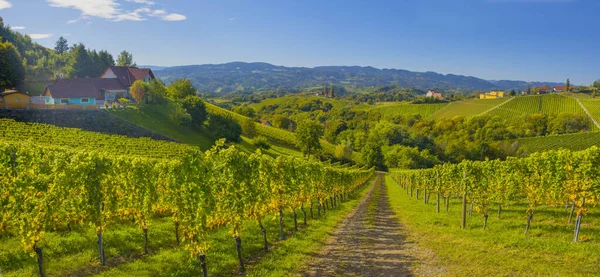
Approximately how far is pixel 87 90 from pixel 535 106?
19667cm

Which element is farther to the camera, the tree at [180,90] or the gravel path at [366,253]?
the tree at [180,90]

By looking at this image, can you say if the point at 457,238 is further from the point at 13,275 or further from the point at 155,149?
the point at 155,149

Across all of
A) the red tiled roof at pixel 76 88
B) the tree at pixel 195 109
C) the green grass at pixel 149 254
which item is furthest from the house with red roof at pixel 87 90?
the green grass at pixel 149 254

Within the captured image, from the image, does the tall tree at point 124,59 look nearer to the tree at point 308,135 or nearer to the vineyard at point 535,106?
the tree at point 308,135

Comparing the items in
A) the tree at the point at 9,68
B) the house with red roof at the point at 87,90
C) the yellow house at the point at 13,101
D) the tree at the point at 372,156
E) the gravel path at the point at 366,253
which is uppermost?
the tree at the point at 9,68

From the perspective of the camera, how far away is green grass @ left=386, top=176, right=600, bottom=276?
1462 cm

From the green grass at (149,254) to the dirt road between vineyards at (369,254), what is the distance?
112cm

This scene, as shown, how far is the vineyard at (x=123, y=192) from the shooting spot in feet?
43.8

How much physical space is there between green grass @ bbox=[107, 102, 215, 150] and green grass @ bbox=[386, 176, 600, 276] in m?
61.2

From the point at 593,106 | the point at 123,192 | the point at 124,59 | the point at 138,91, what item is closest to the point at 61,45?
the point at 124,59

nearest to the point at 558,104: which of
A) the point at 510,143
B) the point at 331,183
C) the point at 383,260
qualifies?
the point at 510,143

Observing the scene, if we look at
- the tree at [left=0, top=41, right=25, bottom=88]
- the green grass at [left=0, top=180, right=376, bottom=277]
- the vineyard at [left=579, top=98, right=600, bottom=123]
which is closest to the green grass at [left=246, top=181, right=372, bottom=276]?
the green grass at [left=0, top=180, right=376, bottom=277]

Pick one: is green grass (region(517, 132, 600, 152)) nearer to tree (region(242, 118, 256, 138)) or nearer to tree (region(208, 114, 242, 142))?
tree (region(242, 118, 256, 138))

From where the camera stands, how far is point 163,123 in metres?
79.6
